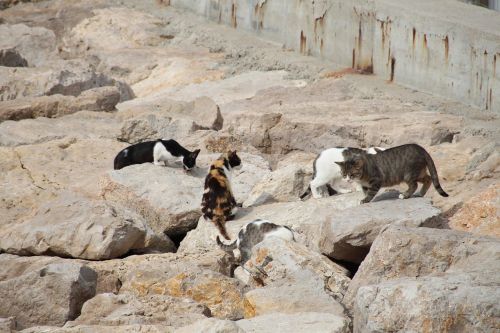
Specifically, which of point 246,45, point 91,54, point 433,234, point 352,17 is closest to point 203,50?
point 246,45

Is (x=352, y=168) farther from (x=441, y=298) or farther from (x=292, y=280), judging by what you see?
(x=441, y=298)

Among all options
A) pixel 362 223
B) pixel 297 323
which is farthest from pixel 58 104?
pixel 297 323

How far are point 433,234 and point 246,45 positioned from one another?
8164 millimetres

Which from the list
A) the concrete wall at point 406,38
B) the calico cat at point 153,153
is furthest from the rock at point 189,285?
the concrete wall at point 406,38

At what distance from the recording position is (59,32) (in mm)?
17953

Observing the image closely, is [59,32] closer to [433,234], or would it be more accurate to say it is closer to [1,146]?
[1,146]

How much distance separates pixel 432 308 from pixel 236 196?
14.3 ft

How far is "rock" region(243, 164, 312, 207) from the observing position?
10.5m

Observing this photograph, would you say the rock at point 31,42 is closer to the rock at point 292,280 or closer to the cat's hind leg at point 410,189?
the cat's hind leg at point 410,189

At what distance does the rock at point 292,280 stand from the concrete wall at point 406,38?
4.17 metres

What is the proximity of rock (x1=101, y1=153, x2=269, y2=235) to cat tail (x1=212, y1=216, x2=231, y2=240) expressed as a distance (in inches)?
18.4

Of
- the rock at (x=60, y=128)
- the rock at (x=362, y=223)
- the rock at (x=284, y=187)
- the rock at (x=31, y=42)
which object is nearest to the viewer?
the rock at (x=362, y=223)

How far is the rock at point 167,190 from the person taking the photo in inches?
407

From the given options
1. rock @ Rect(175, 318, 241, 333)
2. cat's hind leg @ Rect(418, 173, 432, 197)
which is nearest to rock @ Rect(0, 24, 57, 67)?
cat's hind leg @ Rect(418, 173, 432, 197)
